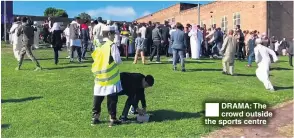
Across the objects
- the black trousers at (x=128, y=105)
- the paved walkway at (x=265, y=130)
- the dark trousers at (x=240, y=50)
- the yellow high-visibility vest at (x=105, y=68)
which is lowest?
the paved walkway at (x=265, y=130)

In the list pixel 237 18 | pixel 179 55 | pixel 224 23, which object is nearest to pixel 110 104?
pixel 179 55

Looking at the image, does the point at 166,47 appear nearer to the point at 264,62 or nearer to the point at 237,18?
the point at 264,62

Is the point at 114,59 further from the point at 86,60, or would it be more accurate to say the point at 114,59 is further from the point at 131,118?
the point at 86,60

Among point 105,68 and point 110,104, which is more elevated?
point 105,68

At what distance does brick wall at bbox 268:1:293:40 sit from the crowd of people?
15.2 meters

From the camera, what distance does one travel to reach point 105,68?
7.36m

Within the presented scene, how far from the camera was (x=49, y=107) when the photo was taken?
347 inches

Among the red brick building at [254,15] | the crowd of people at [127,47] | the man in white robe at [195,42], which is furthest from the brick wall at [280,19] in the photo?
the man in white robe at [195,42]

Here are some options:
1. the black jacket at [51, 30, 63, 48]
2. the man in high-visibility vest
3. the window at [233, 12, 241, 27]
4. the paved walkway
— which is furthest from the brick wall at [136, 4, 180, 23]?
the man in high-visibility vest

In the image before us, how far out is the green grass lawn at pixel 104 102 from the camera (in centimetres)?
733

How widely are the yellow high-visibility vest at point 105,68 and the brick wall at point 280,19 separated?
1231 inches

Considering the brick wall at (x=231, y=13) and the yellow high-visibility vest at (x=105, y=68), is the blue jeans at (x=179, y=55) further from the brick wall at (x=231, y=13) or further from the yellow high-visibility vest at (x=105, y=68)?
the brick wall at (x=231, y=13)

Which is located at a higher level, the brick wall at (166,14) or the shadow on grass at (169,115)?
the brick wall at (166,14)

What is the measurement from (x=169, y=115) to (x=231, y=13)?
33.7 meters
